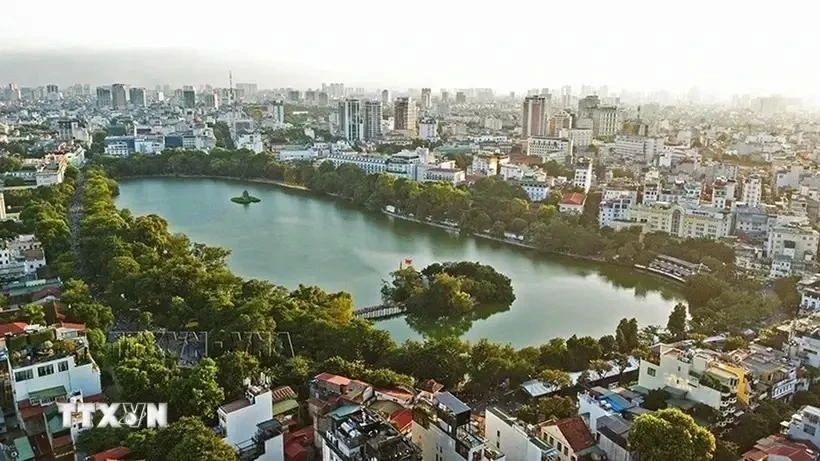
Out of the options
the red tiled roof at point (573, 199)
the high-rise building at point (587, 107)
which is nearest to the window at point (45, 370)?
the red tiled roof at point (573, 199)

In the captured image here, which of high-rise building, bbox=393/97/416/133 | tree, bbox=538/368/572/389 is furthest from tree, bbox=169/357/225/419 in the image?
high-rise building, bbox=393/97/416/133

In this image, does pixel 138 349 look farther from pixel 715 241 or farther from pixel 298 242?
pixel 715 241

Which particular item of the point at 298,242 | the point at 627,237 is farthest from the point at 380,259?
the point at 627,237

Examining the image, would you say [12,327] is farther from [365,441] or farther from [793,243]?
[793,243]

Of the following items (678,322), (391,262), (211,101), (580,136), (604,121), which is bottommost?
(391,262)

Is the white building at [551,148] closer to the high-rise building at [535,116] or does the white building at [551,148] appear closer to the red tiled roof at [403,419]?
the high-rise building at [535,116]

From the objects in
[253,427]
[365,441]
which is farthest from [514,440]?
[253,427]

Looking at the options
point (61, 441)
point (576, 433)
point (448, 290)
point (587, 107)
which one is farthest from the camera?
point (587, 107)
